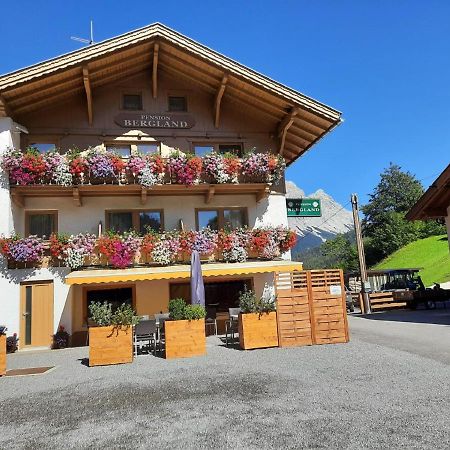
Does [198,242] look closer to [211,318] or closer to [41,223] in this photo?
[211,318]

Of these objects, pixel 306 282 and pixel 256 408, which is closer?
pixel 256 408

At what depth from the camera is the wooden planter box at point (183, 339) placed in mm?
11734

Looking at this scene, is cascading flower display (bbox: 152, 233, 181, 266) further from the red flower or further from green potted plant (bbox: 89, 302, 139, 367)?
green potted plant (bbox: 89, 302, 139, 367)

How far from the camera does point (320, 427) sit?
5.59 meters

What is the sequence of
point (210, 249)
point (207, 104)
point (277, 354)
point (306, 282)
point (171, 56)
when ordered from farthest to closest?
point (207, 104) → point (171, 56) → point (210, 249) → point (306, 282) → point (277, 354)

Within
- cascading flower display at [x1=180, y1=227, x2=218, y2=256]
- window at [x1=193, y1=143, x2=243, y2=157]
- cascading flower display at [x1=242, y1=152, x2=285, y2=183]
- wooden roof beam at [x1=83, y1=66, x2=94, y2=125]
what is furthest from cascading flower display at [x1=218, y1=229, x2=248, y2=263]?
wooden roof beam at [x1=83, y1=66, x2=94, y2=125]

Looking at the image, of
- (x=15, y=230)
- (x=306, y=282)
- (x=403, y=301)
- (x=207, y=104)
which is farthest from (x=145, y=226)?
(x=403, y=301)

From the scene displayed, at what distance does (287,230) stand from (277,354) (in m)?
6.62

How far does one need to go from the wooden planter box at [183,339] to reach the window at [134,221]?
5745mm

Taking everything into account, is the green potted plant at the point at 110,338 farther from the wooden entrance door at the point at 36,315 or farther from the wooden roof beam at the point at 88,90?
the wooden roof beam at the point at 88,90

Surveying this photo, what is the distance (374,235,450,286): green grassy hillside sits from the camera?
47031mm

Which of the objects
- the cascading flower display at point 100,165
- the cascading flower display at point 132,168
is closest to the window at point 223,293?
the cascading flower display at point 132,168

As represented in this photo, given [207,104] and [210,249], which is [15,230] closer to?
[210,249]

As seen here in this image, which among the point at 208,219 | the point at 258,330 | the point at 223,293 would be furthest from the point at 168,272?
the point at 258,330
